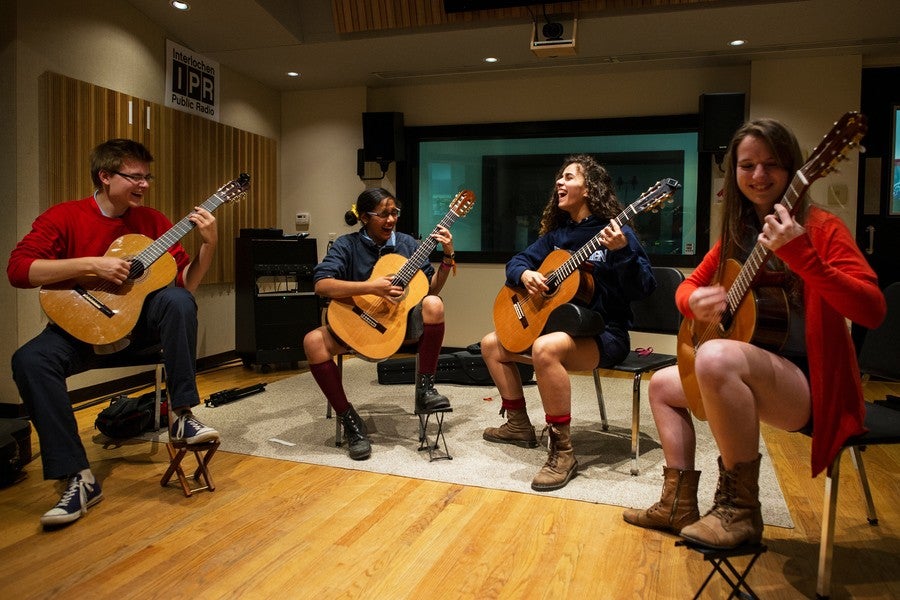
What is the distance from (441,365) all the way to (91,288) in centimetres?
249

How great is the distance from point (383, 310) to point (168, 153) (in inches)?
107

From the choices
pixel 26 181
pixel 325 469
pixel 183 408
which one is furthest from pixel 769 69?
pixel 26 181

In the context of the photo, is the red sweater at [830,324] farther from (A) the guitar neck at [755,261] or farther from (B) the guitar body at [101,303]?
(B) the guitar body at [101,303]

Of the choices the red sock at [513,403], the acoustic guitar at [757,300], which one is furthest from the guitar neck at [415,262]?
the acoustic guitar at [757,300]

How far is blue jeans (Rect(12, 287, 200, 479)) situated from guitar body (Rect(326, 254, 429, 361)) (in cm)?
62

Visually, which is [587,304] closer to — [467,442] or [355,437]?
[467,442]

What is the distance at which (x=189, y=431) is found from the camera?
238 cm

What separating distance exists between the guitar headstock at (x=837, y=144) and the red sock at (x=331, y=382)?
205cm

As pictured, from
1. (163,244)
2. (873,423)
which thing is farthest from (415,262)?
(873,423)

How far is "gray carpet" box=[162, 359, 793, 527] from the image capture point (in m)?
2.51

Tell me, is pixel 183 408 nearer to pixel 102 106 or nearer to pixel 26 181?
pixel 26 181

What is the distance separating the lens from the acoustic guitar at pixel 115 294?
234cm

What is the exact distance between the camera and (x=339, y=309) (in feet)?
9.36

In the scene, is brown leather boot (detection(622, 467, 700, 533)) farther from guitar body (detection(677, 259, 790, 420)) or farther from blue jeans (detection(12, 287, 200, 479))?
blue jeans (detection(12, 287, 200, 479))
